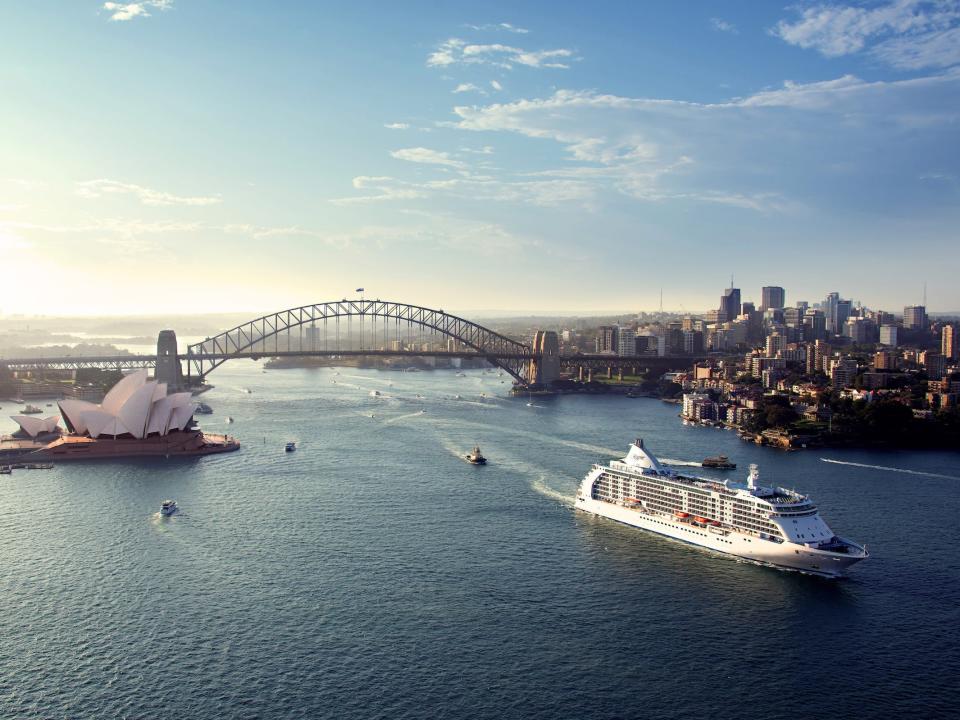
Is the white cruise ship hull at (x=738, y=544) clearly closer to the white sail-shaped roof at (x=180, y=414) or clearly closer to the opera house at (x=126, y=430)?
the opera house at (x=126, y=430)

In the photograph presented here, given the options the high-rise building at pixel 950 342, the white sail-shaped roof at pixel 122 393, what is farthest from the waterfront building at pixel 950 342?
the white sail-shaped roof at pixel 122 393

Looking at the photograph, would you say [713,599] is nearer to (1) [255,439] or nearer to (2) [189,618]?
(2) [189,618]

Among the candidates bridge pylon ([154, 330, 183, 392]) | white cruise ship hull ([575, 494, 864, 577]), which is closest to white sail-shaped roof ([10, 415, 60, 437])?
bridge pylon ([154, 330, 183, 392])

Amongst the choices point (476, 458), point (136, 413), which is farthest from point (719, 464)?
point (136, 413)

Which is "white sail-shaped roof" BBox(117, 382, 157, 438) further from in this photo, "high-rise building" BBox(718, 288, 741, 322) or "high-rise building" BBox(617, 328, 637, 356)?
"high-rise building" BBox(718, 288, 741, 322)

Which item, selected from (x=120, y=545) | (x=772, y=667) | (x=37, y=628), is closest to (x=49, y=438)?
(x=120, y=545)
